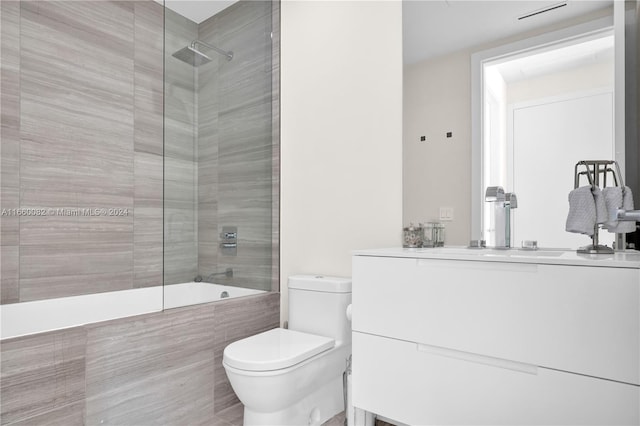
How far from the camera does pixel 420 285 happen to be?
4.51 feet

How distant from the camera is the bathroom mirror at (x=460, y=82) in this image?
1.57 meters

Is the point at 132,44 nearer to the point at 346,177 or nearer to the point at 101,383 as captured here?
the point at 346,177

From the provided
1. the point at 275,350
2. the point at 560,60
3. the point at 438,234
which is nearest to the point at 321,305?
the point at 275,350

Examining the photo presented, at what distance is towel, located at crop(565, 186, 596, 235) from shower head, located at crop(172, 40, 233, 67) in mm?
1944

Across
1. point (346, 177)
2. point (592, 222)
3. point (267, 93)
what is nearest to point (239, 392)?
point (346, 177)

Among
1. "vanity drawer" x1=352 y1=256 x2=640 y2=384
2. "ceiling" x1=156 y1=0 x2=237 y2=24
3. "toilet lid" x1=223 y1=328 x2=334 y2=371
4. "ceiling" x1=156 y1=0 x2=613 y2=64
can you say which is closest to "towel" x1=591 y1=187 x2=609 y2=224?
"vanity drawer" x1=352 y1=256 x2=640 y2=384

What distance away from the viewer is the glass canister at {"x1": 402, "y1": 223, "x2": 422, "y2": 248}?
5.96ft

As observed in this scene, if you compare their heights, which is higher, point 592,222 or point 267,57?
point 267,57

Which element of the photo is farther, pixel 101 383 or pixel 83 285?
pixel 83 285

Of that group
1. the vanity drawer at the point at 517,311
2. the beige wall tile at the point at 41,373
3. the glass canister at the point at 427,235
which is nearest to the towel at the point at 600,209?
the vanity drawer at the point at 517,311

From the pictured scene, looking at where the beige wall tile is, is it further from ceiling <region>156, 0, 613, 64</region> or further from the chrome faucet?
ceiling <region>156, 0, 613, 64</region>

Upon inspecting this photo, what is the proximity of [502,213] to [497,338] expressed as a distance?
62 cm

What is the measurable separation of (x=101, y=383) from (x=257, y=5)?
2.21 meters

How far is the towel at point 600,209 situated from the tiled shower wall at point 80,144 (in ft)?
7.95
